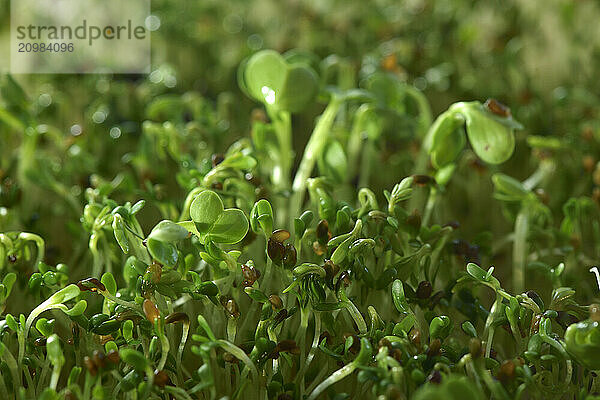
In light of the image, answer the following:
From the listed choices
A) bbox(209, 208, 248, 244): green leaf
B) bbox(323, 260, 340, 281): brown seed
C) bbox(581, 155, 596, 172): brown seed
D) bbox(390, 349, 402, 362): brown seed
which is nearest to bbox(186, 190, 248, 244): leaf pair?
bbox(209, 208, 248, 244): green leaf

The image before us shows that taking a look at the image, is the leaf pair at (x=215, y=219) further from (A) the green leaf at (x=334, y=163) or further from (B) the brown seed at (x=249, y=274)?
(A) the green leaf at (x=334, y=163)

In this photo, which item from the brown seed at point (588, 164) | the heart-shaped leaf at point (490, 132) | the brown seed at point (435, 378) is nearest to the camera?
the brown seed at point (435, 378)

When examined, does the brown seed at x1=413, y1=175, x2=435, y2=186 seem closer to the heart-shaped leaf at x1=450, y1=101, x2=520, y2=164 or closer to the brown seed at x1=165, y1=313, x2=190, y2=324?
the heart-shaped leaf at x1=450, y1=101, x2=520, y2=164

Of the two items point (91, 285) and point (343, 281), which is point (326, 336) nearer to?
point (343, 281)

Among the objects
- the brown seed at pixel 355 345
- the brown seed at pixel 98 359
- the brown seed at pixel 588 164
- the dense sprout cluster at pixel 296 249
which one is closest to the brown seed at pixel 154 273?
the dense sprout cluster at pixel 296 249

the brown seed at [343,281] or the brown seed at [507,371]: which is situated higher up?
the brown seed at [343,281]

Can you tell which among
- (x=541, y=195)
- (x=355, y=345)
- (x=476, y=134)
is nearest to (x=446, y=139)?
(x=476, y=134)

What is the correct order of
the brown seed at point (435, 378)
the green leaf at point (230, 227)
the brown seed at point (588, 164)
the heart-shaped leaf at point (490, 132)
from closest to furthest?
the brown seed at point (435, 378)
the green leaf at point (230, 227)
the heart-shaped leaf at point (490, 132)
the brown seed at point (588, 164)
